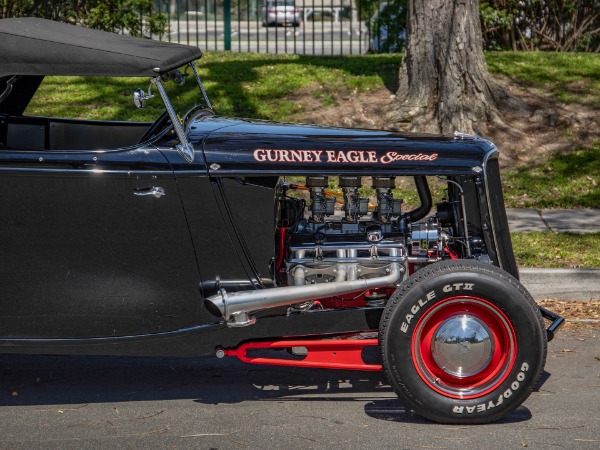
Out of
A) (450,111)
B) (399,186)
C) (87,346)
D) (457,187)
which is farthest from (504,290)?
(450,111)

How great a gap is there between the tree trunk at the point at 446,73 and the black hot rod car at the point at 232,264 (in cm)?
526

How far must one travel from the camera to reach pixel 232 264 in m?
4.79

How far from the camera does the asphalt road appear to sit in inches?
179

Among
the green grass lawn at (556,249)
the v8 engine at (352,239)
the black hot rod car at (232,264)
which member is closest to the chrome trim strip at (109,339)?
the black hot rod car at (232,264)

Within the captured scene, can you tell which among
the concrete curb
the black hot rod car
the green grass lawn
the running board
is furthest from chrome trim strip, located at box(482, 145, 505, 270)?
the green grass lawn

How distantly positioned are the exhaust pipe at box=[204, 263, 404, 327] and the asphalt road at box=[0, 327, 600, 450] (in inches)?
21.8

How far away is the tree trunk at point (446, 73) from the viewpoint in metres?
10.2

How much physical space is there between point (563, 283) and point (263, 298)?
3144mm

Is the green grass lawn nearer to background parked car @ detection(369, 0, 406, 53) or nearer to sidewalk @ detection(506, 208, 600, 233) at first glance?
sidewalk @ detection(506, 208, 600, 233)

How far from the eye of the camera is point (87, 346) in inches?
189

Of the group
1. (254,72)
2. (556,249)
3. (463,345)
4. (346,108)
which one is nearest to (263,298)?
A: (463,345)

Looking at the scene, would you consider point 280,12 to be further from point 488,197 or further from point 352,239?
point 488,197

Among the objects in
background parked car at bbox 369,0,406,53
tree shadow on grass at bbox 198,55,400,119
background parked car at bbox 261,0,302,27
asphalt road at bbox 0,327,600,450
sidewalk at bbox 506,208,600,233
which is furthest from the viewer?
background parked car at bbox 261,0,302,27

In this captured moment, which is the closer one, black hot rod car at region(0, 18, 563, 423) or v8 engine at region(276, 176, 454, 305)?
black hot rod car at region(0, 18, 563, 423)
